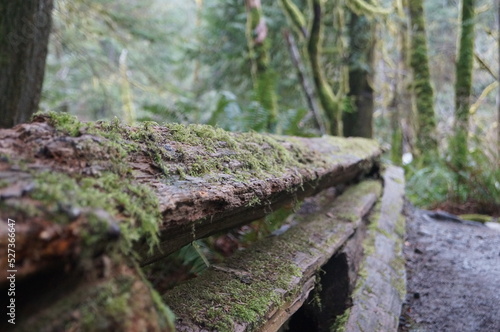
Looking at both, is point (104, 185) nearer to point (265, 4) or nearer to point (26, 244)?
point (26, 244)

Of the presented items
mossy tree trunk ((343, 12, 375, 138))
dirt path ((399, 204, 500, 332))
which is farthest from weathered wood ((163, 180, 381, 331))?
mossy tree trunk ((343, 12, 375, 138))

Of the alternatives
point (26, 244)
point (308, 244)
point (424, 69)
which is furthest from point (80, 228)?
point (424, 69)

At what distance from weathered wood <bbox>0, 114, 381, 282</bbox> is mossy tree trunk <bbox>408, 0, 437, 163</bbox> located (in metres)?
7.61

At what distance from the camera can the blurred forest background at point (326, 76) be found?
17.5ft

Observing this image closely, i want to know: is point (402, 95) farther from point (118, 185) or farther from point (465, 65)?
point (118, 185)

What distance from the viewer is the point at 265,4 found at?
9375mm

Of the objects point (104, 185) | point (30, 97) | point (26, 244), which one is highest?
point (30, 97)

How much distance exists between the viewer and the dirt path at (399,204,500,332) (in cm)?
232

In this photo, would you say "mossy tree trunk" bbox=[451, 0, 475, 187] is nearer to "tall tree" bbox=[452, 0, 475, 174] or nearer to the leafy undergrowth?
"tall tree" bbox=[452, 0, 475, 174]

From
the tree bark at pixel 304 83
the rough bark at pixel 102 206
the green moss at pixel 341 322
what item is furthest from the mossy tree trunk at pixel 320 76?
the rough bark at pixel 102 206

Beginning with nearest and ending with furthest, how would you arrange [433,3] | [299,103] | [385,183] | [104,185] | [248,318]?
1. [104,185]
2. [248,318]
3. [385,183]
4. [299,103]
5. [433,3]

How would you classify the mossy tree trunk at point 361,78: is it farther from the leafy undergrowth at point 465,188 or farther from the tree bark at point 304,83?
the leafy undergrowth at point 465,188

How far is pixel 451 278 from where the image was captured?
2.95 metres

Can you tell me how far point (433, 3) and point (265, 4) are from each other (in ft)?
28.3
